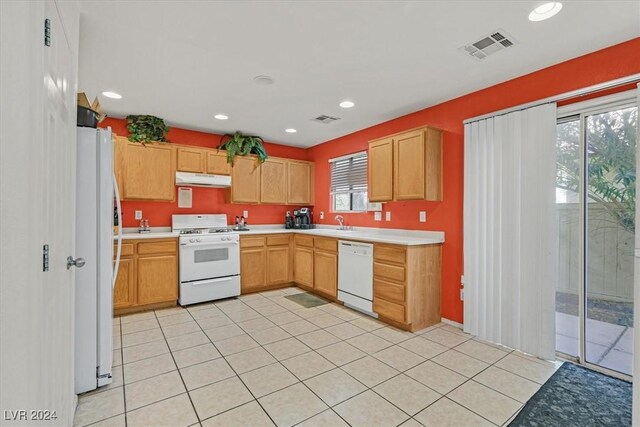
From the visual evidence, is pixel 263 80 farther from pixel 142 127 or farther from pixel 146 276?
pixel 146 276

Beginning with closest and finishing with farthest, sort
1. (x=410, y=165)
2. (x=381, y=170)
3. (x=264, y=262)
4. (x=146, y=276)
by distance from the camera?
1. (x=410, y=165)
2. (x=146, y=276)
3. (x=381, y=170)
4. (x=264, y=262)

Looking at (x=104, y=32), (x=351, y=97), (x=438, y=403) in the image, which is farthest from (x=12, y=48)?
(x=351, y=97)

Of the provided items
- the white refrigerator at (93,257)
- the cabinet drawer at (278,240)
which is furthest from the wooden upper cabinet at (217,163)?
the white refrigerator at (93,257)

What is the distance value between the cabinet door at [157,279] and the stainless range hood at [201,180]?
1.09 meters

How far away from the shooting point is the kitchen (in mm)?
1906

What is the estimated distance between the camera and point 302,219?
17.9 feet

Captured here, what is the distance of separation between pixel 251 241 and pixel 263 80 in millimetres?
2500

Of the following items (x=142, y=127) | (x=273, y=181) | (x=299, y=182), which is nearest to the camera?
(x=142, y=127)

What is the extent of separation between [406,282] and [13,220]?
3.02 meters

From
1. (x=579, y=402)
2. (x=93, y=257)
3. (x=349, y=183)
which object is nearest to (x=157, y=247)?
(x=93, y=257)

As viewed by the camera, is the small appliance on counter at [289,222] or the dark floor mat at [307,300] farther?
the small appliance on counter at [289,222]

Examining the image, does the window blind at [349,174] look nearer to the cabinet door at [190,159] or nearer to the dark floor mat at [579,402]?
the cabinet door at [190,159]

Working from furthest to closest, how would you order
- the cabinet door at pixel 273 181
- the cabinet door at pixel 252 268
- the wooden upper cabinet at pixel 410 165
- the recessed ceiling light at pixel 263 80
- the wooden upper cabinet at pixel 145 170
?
the cabinet door at pixel 273 181 → the cabinet door at pixel 252 268 → the wooden upper cabinet at pixel 145 170 → the wooden upper cabinet at pixel 410 165 → the recessed ceiling light at pixel 263 80

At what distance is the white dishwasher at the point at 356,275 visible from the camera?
3641 mm
